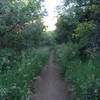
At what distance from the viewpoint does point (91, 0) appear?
33.2 feet

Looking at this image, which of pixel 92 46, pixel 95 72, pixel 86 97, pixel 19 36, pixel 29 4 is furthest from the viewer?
pixel 19 36

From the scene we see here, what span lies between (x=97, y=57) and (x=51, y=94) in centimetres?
282

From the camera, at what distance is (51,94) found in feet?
30.9

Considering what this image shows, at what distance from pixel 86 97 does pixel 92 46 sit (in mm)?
4752

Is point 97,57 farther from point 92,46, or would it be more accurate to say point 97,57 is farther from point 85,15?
point 85,15

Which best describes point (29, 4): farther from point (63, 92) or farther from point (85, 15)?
point (63, 92)

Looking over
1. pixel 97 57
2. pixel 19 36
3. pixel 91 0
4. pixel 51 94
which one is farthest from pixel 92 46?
pixel 19 36

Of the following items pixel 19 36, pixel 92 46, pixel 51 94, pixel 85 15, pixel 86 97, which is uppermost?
pixel 85 15

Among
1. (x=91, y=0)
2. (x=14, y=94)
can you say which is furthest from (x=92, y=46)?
(x=14, y=94)

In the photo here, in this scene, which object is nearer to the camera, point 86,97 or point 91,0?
point 86,97

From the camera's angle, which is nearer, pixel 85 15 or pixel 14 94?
pixel 14 94

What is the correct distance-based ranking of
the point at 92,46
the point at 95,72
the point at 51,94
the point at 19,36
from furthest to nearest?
the point at 19,36 → the point at 92,46 → the point at 51,94 → the point at 95,72

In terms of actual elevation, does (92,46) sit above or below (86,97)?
above

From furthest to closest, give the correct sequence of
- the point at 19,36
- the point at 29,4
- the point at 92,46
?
A: the point at 19,36 → the point at 92,46 → the point at 29,4
